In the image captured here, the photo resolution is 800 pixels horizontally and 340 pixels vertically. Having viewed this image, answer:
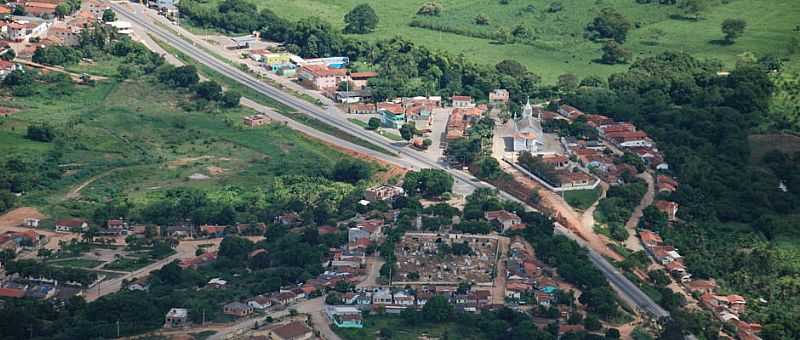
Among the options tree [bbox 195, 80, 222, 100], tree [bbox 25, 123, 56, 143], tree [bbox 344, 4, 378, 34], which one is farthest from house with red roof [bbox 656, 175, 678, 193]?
tree [bbox 344, 4, 378, 34]

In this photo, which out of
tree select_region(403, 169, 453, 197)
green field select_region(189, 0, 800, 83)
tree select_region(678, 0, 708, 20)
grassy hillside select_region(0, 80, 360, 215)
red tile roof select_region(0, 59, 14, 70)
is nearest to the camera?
tree select_region(403, 169, 453, 197)

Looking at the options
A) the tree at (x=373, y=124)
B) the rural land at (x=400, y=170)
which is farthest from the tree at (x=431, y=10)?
the tree at (x=373, y=124)

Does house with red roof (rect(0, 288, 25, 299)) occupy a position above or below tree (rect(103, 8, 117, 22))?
below

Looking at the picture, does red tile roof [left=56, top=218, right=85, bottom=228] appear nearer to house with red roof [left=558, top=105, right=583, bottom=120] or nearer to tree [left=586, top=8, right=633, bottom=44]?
house with red roof [left=558, top=105, right=583, bottom=120]

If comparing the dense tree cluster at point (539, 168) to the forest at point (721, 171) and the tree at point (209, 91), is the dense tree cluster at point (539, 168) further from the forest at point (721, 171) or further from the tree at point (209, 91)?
the tree at point (209, 91)

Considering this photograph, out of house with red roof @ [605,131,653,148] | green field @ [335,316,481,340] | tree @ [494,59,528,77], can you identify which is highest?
tree @ [494,59,528,77]

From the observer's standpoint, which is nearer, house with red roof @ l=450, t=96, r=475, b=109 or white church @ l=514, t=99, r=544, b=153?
white church @ l=514, t=99, r=544, b=153
